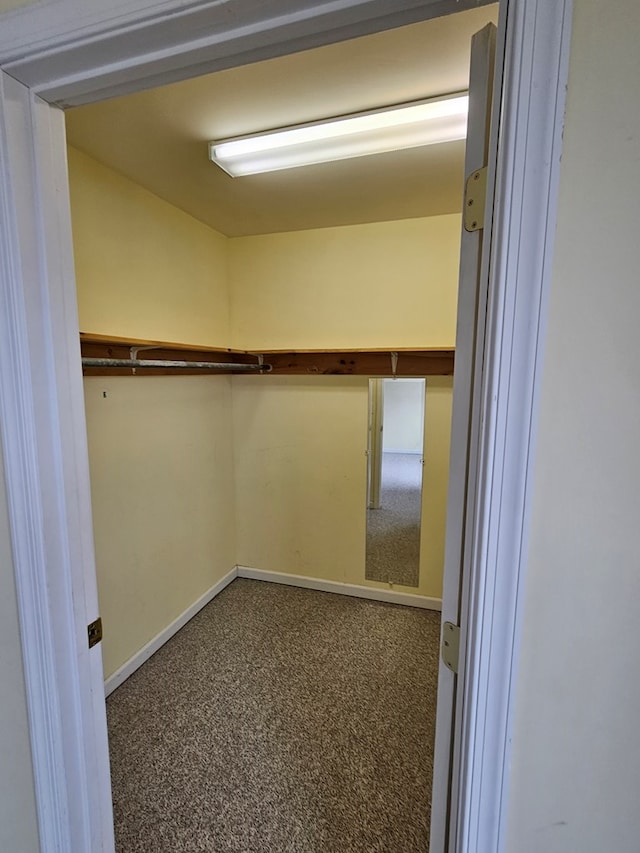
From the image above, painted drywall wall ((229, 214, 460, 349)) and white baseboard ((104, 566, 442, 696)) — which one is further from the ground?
painted drywall wall ((229, 214, 460, 349))

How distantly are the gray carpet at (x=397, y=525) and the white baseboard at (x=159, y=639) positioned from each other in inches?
43.9

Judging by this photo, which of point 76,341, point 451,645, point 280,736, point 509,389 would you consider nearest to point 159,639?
point 280,736

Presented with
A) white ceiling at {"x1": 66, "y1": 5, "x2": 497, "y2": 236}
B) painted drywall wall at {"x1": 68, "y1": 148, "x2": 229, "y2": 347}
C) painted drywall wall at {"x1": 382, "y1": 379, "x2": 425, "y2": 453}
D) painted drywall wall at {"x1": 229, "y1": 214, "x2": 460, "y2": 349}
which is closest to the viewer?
white ceiling at {"x1": 66, "y1": 5, "x2": 497, "y2": 236}

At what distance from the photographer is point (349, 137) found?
1631mm

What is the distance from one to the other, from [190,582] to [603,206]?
2.82 metres

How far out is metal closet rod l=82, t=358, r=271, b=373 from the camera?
1705 millimetres

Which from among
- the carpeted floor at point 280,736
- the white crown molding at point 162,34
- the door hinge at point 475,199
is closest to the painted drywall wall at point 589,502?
the door hinge at point 475,199

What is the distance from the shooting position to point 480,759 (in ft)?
2.03

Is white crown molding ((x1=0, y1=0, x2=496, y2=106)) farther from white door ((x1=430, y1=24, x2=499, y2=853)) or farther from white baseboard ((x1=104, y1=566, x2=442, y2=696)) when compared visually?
white baseboard ((x1=104, y1=566, x2=442, y2=696))

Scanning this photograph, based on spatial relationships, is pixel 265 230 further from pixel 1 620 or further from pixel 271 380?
pixel 1 620

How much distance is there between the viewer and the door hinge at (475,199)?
24.5 inches

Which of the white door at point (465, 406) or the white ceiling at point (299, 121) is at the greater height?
the white ceiling at point (299, 121)

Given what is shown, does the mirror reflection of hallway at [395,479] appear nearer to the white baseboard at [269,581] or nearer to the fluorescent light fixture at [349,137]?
the white baseboard at [269,581]

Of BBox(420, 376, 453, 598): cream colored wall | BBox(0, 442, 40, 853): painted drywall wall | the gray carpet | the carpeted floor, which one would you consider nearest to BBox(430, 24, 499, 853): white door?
BBox(0, 442, 40, 853): painted drywall wall
